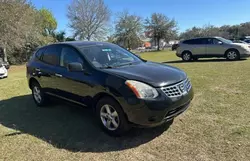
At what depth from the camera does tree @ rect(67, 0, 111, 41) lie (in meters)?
42.8

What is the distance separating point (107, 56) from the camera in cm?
476

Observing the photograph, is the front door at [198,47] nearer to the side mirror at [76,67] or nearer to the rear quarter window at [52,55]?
the rear quarter window at [52,55]

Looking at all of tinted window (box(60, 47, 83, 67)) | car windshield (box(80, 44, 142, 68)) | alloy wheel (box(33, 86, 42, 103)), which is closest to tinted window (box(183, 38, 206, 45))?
car windshield (box(80, 44, 142, 68))

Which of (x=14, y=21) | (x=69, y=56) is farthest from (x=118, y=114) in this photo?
(x=14, y=21)

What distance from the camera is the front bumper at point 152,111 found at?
3.51 meters

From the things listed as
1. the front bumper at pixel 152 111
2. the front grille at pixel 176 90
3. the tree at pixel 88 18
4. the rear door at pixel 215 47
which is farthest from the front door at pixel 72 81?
the tree at pixel 88 18

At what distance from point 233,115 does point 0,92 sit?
24.8ft

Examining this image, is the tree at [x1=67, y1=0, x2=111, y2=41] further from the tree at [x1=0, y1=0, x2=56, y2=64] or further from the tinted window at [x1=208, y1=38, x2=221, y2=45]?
the tinted window at [x1=208, y1=38, x2=221, y2=45]

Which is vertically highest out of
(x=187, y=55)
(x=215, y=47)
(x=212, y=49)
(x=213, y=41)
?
(x=213, y=41)

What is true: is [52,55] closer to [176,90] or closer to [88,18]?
[176,90]

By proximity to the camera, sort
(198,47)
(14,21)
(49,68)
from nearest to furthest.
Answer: (49,68) → (198,47) → (14,21)

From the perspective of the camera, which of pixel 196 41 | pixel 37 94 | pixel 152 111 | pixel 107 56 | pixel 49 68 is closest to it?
pixel 152 111

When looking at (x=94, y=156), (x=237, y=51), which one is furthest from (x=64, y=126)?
(x=237, y=51)

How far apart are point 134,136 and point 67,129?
1.33 m
